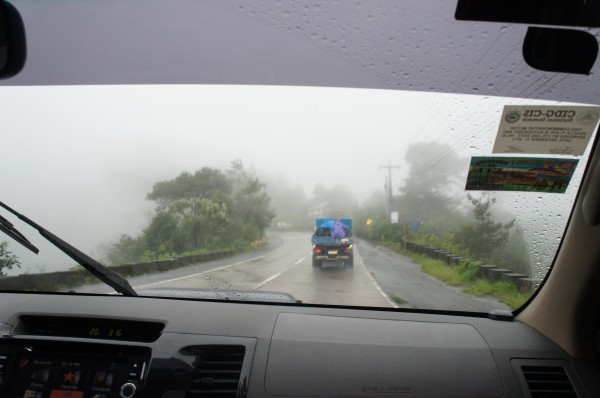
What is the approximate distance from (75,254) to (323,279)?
2.10m

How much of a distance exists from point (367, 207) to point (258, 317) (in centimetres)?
139

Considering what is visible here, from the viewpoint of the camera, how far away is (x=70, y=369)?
8.64 ft

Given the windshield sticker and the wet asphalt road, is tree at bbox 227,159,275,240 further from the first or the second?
the windshield sticker

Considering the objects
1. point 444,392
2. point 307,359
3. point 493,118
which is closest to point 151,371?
point 307,359

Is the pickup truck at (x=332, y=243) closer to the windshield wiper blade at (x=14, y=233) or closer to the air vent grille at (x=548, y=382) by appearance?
the air vent grille at (x=548, y=382)

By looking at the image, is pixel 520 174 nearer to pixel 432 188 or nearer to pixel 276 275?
pixel 432 188

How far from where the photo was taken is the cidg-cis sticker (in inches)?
113

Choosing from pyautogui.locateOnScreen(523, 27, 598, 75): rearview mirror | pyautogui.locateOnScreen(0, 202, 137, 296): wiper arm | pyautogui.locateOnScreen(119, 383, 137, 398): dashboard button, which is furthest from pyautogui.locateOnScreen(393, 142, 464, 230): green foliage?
pyautogui.locateOnScreen(119, 383, 137, 398): dashboard button

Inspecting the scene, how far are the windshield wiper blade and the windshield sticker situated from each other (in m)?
3.10

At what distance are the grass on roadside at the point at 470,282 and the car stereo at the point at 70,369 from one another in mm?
2391

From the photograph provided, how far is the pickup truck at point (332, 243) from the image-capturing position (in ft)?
12.6

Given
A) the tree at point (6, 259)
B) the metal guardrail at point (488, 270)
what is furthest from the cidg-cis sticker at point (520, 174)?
the tree at point (6, 259)

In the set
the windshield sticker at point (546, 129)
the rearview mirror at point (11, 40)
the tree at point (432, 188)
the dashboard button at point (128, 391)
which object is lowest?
the dashboard button at point (128, 391)

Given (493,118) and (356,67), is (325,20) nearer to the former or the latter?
(356,67)
